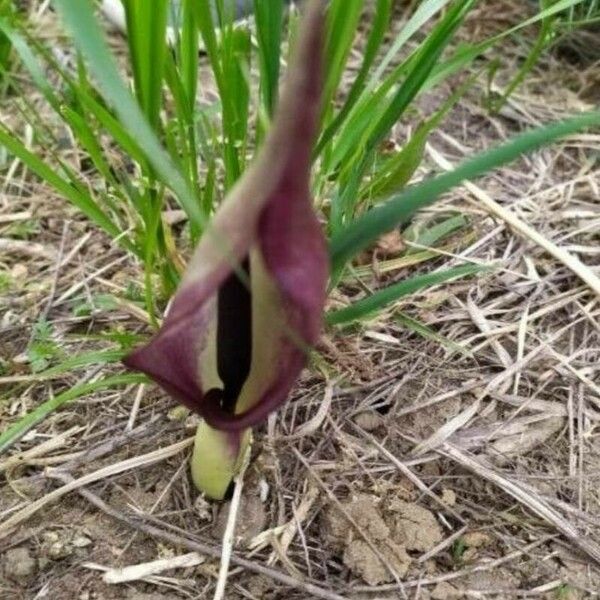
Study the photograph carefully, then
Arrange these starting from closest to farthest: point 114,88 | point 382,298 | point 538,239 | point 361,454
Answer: point 114,88 < point 382,298 < point 361,454 < point 538,239

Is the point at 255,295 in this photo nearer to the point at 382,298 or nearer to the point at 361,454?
the point at 382,298

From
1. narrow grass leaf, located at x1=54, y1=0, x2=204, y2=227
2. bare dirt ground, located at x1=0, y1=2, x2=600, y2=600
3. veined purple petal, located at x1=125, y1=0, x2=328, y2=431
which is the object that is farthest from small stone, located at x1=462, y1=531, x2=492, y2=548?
narrow grass leaf, located at x1=54, y1=0, x2=204, y2=227

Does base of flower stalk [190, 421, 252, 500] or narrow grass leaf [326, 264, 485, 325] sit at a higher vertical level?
narrow grass leaf [326, 264, 485, 325]

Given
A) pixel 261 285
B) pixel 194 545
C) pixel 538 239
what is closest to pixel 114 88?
pixel 261 285

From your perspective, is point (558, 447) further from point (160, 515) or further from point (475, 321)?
point (160, 515)

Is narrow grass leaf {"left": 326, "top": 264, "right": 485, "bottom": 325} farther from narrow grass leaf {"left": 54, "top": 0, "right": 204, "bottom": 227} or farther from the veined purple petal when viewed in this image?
narrow grass leaf {"left": 54, "top": 0, "right": 204, "bottom": 227}

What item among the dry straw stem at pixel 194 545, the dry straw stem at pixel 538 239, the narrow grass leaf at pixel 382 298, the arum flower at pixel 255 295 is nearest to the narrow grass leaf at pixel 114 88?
the arum flower at pixel 255 295

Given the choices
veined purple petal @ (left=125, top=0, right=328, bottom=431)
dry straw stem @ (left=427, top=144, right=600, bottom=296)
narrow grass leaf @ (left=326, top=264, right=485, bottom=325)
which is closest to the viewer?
veined purple petal @ (left=125, top=0, right=328, bottom=431)
